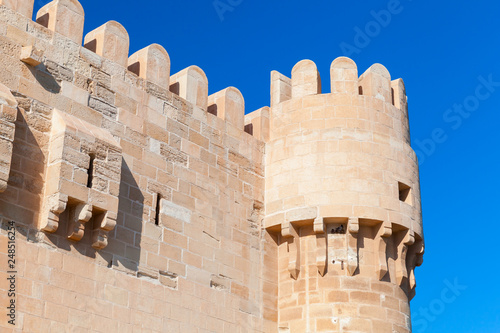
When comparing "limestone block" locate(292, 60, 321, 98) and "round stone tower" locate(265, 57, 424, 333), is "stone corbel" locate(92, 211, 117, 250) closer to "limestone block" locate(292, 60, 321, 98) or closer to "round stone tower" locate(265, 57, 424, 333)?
"round stone tower" locate(265, 57, 424, 333)

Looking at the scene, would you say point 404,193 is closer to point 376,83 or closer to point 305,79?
point 376,83

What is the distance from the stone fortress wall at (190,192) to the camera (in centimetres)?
963

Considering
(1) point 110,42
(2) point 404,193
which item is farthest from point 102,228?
(2) point 404,193

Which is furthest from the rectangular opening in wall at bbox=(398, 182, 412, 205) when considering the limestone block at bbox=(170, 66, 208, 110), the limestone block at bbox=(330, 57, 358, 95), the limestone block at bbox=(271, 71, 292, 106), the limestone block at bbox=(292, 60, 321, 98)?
the limestone block at bbox=(170, 66, 208, 110)

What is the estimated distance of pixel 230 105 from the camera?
1322 centimetres

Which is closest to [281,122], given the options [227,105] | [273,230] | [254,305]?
[227,105]

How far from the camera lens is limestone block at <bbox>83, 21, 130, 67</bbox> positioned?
1139 cm

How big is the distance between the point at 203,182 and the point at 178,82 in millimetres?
1728

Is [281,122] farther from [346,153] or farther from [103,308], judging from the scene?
[103,308]

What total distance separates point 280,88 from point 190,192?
315 centimetres

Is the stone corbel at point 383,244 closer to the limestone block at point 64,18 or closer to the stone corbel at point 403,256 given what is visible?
the stone corbel at point 403,256

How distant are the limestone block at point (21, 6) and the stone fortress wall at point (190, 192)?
0.02 meters

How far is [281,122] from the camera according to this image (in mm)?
13617

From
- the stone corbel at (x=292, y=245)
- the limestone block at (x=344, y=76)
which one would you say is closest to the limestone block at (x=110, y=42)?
the stone corbel at (x=292, y=245)
